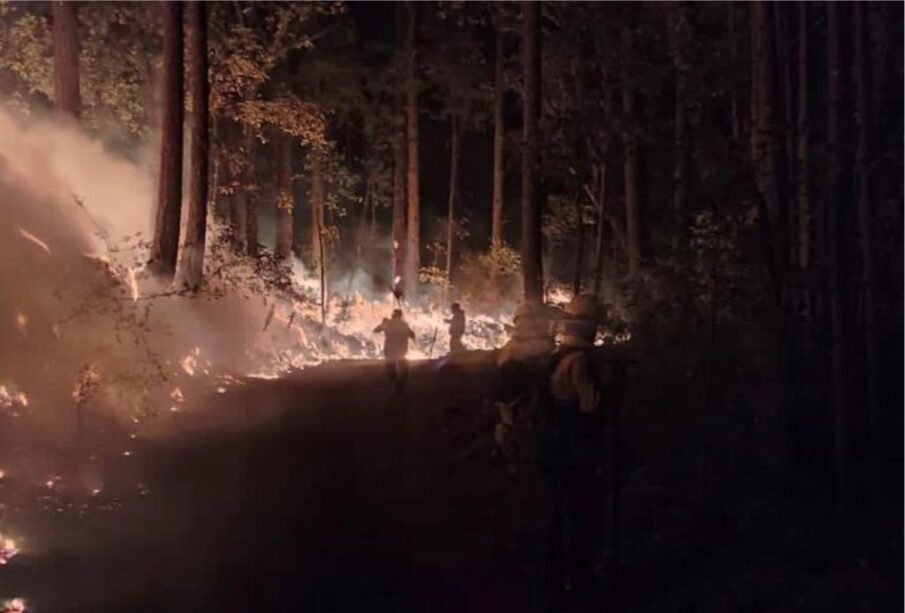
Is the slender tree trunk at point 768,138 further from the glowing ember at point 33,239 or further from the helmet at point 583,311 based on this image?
the glowing ember at point 33,239

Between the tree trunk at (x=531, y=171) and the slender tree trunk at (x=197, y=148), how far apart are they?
2650 millimetres

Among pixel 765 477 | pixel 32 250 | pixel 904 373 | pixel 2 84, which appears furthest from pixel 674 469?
pixel 2 84

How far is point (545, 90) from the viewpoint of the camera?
868 centimetres

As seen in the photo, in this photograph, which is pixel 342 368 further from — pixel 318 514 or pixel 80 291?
pixel 80 291

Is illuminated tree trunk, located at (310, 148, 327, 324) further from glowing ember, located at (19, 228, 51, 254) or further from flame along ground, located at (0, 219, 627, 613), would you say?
glowing ember, located at (19, 228, 51, 254)

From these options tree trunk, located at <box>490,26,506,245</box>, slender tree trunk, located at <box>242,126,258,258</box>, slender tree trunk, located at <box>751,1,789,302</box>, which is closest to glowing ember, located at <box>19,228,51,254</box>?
slender tree trunk, located at <box>242,126,258,258</box>

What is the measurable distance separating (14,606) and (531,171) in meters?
5.15

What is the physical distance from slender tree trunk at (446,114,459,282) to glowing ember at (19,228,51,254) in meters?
3.24

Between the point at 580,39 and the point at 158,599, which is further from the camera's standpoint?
Answer: the point at 580,39

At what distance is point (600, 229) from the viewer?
26.7ft

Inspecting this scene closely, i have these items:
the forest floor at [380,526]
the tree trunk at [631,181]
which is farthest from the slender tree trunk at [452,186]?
the tree trunk at [631,181]

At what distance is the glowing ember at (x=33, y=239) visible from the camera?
7.73 metres

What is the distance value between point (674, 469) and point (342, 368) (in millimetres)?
2729

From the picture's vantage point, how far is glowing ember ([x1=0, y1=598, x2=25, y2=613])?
5.24 metres
